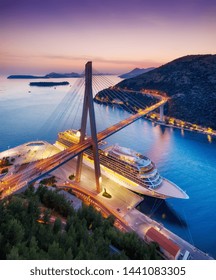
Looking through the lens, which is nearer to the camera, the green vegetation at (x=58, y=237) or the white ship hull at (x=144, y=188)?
the green vegetation at (x=58, y=237)

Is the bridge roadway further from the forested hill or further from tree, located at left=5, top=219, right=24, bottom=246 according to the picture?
the forested hill

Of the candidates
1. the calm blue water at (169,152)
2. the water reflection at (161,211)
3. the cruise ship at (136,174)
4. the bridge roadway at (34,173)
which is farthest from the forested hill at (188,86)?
the bridge roadway at (34,173)

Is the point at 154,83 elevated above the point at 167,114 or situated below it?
above

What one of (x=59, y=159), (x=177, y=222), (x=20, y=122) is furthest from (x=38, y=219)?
(x=20, y=122)

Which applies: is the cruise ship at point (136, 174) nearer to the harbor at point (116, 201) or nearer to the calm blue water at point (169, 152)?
the harbor at point (116, 201)

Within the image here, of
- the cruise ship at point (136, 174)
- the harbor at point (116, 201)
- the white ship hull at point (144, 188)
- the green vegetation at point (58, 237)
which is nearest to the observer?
the green vegetation at point (58, 237)
